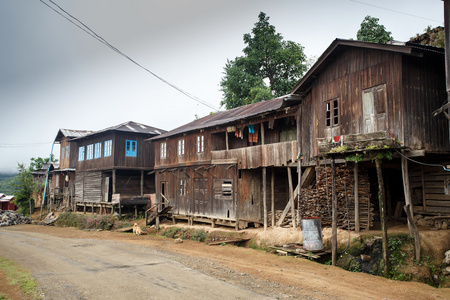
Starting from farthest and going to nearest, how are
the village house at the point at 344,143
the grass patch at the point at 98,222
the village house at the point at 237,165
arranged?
the grass patch at the point at 98,222 → the village house at the point at 237,165 → the village house at the point at 344,143

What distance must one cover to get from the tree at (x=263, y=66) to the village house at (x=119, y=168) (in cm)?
922

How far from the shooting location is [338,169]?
14531 mm

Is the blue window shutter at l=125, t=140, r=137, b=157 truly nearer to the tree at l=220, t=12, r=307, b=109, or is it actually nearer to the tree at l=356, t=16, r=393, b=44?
the tree at l=220, t=12, r=307, b=109

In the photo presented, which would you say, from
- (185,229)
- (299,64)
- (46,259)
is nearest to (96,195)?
(185,229)

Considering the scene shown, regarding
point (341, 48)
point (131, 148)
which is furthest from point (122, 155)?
point (341, 48)

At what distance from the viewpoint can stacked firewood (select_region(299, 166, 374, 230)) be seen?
14.0m

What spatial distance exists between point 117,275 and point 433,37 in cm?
2181

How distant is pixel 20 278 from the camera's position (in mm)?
10641

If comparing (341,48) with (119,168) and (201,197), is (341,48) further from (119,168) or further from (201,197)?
(119,168)

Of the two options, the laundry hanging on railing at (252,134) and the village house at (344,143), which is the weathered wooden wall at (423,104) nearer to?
the village house at (344,143)

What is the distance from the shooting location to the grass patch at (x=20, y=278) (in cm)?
913

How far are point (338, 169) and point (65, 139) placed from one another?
115 feet

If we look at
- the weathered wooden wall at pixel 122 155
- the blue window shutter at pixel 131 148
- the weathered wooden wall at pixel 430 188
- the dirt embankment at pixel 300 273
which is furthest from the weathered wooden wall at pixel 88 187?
the weathered wooden wall at pixel 430 188

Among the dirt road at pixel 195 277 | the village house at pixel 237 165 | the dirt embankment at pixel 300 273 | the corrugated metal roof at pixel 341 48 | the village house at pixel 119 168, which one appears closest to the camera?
the dirt road at pixel 195 277
